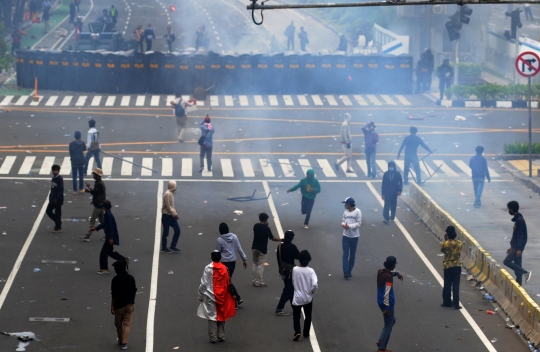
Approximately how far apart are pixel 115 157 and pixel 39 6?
44.7 meters

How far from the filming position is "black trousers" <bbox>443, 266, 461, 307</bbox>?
1639 centimetres

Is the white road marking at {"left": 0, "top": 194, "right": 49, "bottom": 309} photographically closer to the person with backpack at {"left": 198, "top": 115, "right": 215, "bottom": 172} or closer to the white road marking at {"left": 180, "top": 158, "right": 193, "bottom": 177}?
the white road marking at {"left": 180, "top": 158, "right": 193, "bottom": 177}

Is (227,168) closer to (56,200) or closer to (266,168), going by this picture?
(266,168)

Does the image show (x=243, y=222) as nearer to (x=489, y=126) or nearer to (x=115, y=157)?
(x=115, y=157)

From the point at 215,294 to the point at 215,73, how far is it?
29.9 meters

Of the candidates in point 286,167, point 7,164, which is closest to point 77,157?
point 7,164

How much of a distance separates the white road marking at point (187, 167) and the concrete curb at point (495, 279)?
7.69 meters

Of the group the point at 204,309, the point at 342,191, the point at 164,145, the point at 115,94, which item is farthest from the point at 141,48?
the point at 204,309

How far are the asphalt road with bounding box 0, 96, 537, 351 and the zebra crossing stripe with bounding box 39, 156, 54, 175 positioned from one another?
0.22 m

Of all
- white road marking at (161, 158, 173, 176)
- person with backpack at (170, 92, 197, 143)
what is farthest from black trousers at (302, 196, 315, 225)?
person with backpack at (170, 92, 197, 143)

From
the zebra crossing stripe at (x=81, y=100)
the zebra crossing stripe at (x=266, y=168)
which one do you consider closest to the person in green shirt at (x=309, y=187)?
the zebra crossing stripe at (x=266, y=168)

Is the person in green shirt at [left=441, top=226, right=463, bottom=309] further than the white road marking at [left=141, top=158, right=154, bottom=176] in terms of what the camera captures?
No

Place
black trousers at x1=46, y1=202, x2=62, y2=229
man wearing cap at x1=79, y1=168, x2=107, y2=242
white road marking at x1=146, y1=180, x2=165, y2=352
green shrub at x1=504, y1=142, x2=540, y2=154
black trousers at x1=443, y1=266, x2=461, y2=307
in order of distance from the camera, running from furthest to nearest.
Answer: green shrub at x1=504, y1=142, x2=540, y2=154 → black trousers at x1=46, y1=202, x2=62, y2=229 → man wearing cap at x1=79, y1=168, x2=107, y2=242 → black trousers at x1=443, y1=266, x2=461, y2=307 → white road marking at x1=146, y1=180, x2=165, y2=352

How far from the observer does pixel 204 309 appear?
47.6 feet
